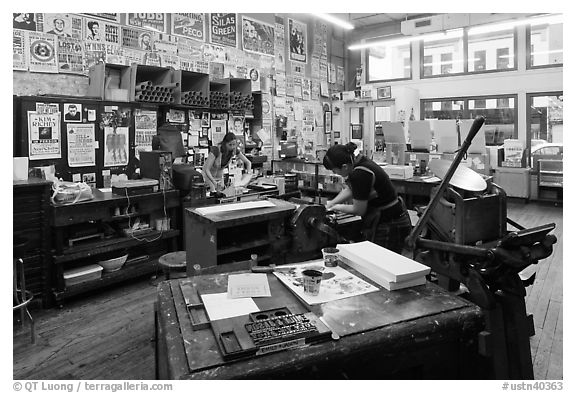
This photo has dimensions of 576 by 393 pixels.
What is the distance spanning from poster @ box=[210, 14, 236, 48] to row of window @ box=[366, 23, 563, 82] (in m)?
3.75

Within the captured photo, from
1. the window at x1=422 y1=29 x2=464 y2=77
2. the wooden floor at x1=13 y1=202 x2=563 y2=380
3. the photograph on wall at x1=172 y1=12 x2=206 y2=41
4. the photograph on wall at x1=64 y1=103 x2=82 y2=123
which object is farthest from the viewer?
the window at x1=422 y1=29 x2=464 y2=77

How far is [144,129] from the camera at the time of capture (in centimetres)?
516

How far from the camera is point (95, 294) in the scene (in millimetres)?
3758

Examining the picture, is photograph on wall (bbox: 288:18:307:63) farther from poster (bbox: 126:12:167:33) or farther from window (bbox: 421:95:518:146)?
window (bbox: 421:95:518:146)

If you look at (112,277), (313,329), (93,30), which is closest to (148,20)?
(93,30)

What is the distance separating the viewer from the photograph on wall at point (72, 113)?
168 inches

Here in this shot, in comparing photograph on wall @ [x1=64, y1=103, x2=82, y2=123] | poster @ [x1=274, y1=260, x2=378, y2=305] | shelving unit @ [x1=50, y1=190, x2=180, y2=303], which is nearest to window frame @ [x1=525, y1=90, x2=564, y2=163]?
shelving unit @ [x1=50, y1=190, x2=180, y2=303]

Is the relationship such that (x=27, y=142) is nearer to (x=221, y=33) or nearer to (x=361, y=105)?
(x=221, y=33)

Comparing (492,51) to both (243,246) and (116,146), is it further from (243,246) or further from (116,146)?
(243,246)

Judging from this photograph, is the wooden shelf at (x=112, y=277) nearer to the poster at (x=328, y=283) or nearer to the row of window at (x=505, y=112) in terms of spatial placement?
the poster at (x=328, y=283)

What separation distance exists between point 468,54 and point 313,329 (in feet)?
28.9

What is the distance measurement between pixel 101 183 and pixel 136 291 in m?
1.48

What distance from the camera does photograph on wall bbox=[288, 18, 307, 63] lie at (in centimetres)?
824

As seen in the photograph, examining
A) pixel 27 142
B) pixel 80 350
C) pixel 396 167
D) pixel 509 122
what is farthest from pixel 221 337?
pixel 509 122
